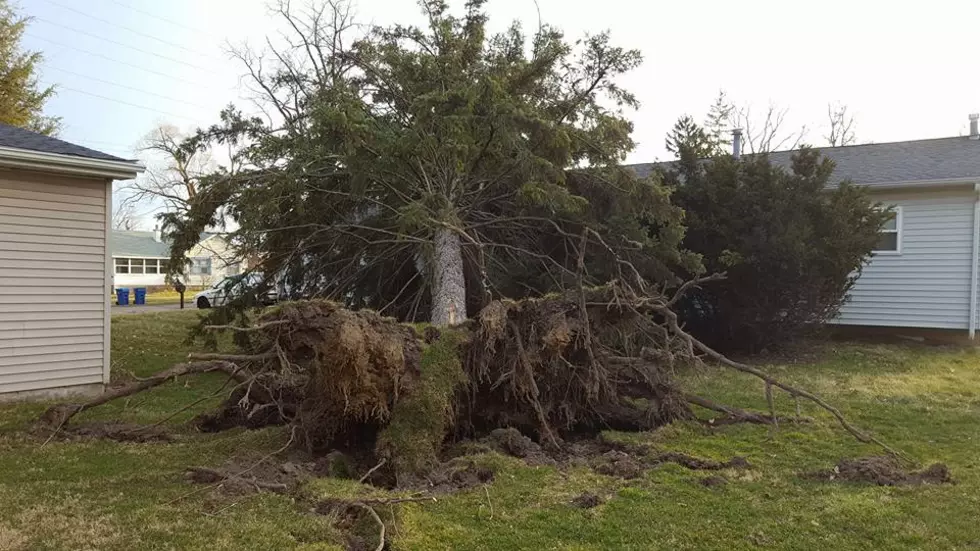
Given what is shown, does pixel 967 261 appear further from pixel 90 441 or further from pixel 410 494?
pixel 90 441

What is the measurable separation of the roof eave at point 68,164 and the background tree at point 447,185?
104cm

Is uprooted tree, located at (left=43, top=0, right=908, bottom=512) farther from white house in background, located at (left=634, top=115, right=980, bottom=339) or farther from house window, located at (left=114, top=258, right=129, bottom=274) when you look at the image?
house window, located at (left=114, top=258, right=129, bottom=274)

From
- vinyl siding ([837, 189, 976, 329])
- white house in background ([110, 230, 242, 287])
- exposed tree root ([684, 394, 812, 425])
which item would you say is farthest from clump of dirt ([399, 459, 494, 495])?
white house in background ([110, 230, 242, 287])

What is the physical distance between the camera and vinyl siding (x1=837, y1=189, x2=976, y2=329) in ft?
42.2

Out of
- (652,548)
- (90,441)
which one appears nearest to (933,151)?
(652,548)

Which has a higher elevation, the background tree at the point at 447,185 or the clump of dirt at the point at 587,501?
the background tree at the point at 447,185

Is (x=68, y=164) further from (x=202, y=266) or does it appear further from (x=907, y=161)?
(x=202, y=266)

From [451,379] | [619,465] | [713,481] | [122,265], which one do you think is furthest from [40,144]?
[122,265]

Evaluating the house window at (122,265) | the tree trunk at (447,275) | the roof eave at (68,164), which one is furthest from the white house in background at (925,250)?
the house window at (122,265)

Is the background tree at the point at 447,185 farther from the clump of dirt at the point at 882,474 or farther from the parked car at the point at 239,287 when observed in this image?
the clump of dirt at the point at 882,474

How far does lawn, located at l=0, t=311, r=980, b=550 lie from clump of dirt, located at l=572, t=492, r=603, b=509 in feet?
0.25

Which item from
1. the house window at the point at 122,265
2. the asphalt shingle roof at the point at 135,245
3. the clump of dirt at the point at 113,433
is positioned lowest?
the clump of dirt at the point at 113,433

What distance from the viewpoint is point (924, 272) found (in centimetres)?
1325

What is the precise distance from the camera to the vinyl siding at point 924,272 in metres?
12.9
